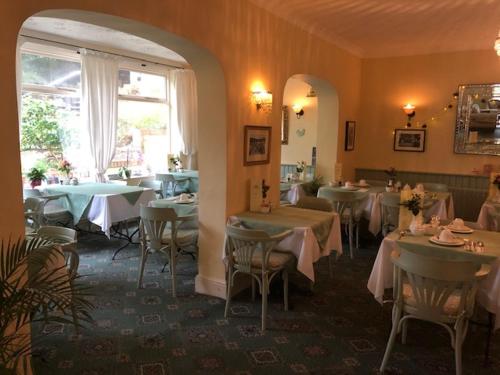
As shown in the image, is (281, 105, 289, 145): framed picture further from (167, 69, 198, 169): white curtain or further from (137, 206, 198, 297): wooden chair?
(137, 206, 198, 297): wooden chair

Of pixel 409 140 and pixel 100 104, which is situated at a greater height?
pixel 100 104

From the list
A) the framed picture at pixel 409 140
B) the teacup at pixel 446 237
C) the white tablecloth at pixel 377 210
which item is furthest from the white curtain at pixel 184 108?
the teacup at pixel 446 237

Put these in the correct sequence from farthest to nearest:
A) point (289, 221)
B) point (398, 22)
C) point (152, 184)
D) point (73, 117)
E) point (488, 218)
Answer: point (73, 117) < point (152, 184) < point (398, 22) < point (488, 218) < point (289, 221)

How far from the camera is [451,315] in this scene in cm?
256

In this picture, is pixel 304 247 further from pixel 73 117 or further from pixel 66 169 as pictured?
pixel 73 117

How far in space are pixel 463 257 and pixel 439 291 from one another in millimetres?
515

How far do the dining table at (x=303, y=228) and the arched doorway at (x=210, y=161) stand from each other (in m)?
0.24

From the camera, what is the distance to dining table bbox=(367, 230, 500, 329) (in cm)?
281

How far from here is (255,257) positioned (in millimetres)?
3523

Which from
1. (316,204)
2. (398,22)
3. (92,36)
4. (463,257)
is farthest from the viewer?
(92,36)

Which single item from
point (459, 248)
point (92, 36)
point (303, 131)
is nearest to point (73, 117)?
point (92, 36)

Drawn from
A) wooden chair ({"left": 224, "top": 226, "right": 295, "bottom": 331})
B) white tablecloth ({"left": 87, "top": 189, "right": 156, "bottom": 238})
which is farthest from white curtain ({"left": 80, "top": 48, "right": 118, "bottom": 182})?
wooden chair ({"left": 224, "top": 226, "right": 295, "bottom": 331})

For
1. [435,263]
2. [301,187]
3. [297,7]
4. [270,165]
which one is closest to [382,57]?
[301,187]

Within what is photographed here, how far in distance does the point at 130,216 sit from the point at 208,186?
6.72 ft
